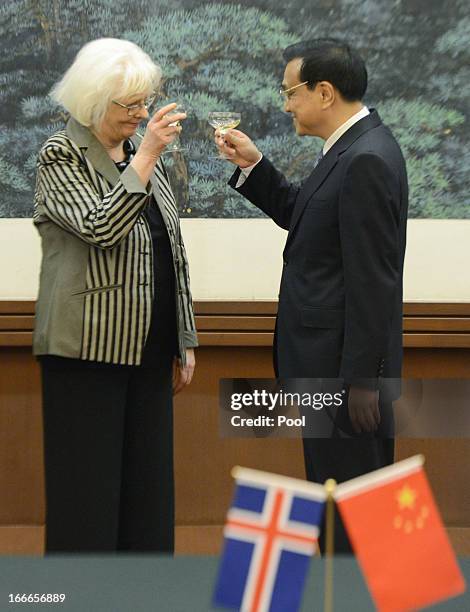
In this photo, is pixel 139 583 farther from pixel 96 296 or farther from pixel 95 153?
pixel 95 153

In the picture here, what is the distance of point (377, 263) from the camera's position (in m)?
2.66

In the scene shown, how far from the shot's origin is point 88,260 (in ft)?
8.82

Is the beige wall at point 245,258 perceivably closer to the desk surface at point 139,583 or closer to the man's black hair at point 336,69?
the man's black hair at point 336,69

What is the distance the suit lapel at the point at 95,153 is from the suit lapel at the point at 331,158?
0.54 metres

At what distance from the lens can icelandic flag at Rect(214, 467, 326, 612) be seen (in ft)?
4.17

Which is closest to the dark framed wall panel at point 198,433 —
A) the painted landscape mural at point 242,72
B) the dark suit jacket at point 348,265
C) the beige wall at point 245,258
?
the beige wall at point 245,258

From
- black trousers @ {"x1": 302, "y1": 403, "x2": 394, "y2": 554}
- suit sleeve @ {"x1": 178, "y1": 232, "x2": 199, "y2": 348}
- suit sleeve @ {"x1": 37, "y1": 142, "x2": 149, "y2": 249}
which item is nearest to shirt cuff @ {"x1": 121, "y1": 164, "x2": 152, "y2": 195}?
suit sleeve @ {"x1": 37, "y1": 142, "x2": 149, "y2": 249}

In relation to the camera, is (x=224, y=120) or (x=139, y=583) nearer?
(x=139, y=583)

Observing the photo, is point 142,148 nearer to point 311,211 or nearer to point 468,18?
point 311,211

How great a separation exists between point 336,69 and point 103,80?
681 mm

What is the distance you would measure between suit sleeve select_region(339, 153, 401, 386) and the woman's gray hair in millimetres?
644

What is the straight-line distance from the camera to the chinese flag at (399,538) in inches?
49.9

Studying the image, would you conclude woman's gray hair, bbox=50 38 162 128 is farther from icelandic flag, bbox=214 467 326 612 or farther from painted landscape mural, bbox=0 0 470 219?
icelandic flag, bbox=214 467 326 612

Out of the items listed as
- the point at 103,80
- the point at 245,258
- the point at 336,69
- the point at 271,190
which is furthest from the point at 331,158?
the point at 245,258
